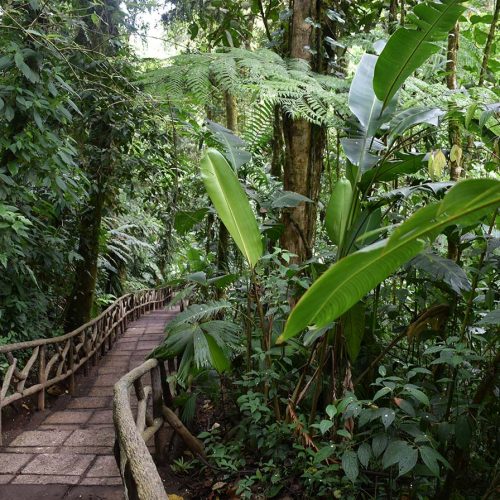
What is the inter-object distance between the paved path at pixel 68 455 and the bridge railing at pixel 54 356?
1.09 ft

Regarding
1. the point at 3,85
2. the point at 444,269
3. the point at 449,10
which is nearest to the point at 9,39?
the point at 3,85

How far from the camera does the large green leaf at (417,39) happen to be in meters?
1.95

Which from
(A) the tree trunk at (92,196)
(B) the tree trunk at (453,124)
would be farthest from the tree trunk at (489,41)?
(A) the tree trunk at (92,196)

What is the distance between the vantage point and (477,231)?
2732 mm

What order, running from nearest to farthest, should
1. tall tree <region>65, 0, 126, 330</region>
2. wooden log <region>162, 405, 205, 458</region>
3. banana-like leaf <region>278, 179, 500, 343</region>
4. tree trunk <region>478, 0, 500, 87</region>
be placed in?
banana-like leaf <region>278, 179, 500, 343</region> → tree trunk <region>478, 0, 500, 87</region> → wooden log <region>162, 405, 205, 458</region> → tall tree <region>65, 0, 126, 330</region>

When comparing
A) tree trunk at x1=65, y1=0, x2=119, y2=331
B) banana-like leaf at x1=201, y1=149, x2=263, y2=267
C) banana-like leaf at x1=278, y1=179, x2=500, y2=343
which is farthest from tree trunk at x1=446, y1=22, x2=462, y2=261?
tree trunk at x1=65, y1=0, x2=119, y2=331

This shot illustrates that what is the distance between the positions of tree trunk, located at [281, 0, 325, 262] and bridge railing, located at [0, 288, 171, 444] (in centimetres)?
290

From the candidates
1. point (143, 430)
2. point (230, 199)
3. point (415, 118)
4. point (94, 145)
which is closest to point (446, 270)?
point (415, 118)

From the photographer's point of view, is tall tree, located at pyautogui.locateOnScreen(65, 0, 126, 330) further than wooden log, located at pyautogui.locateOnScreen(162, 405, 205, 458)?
Yes

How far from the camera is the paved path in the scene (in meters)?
3.18

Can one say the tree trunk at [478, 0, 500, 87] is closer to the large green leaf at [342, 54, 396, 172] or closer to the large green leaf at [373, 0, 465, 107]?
the large green leaf at [342, 54, 396, 172]

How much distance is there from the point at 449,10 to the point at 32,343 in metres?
4.73

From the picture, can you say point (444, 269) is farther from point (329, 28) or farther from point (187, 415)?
point (329, 28)

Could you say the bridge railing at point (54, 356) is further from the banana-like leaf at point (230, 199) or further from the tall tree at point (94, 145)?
the banana-like leaf at point (230, 199)
